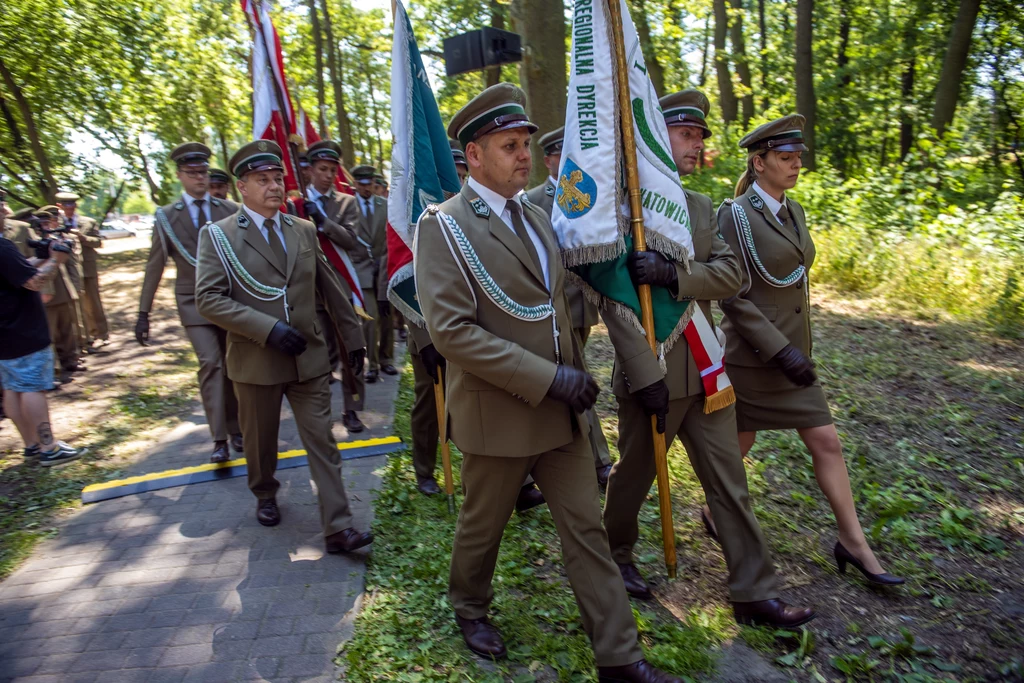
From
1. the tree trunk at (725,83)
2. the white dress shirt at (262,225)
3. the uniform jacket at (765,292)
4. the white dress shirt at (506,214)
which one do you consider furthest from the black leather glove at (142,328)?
the tree trunk at (725,83)

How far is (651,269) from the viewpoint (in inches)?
132

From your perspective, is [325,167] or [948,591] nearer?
[948,591]

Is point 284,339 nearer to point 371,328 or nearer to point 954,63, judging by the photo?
point 371,328

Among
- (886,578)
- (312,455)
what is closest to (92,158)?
(312,455)

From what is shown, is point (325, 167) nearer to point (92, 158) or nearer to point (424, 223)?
point (424, 223)

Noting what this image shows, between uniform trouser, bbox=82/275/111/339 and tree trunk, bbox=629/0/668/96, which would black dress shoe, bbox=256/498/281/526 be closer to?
uniform trouser, bbox=82/275/111/339

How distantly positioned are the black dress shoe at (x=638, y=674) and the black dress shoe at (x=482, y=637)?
55 cm

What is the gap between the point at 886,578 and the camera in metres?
3.80

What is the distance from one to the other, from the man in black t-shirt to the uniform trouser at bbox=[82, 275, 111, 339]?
218 inches

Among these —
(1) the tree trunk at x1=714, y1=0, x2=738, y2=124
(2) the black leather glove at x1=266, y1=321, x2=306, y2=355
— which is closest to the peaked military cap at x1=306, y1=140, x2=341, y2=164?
(2) the black leather glove at x1=266, y1=321, x2=306, y2=355

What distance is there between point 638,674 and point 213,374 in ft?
14.5

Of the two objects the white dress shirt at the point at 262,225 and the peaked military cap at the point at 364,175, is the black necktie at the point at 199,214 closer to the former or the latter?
the white dress shirt at the point at 262,225

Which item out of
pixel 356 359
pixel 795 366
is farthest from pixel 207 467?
pixel 795 366

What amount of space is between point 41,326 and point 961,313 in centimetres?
947
